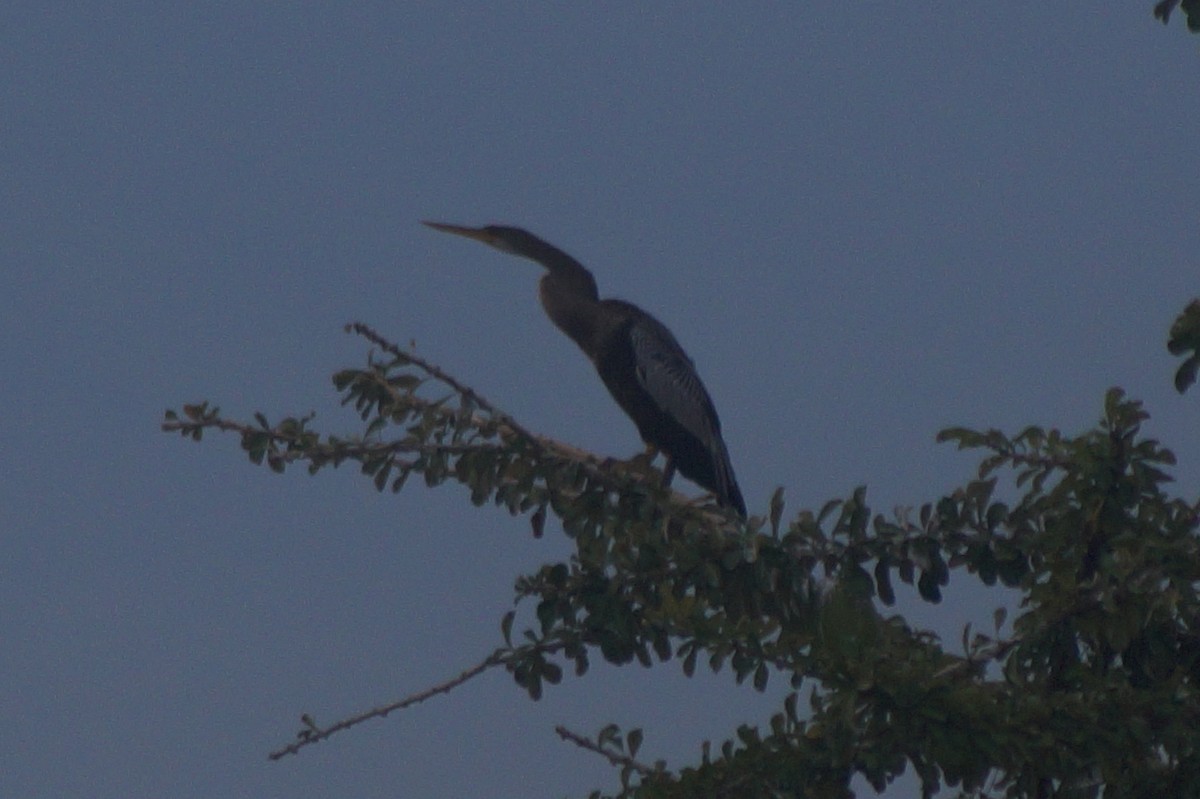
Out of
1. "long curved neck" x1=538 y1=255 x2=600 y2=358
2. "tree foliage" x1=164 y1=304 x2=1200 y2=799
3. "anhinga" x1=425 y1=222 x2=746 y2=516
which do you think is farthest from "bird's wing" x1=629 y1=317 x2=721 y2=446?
"tree foliage" x1=164 y1=304 x2=1200 y2=799

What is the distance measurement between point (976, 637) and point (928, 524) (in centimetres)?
50

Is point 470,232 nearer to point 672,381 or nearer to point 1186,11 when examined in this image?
point 672,381

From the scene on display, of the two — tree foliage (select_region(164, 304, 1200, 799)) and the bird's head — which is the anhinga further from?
tree foliage (select_region(164, 304, 1200, 799))

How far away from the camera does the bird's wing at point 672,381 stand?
8672 mm

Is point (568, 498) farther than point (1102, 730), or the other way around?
point (568, 498)

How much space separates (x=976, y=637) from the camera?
4230 mm

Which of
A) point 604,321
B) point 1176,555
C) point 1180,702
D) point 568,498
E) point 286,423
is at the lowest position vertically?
point 1180,702

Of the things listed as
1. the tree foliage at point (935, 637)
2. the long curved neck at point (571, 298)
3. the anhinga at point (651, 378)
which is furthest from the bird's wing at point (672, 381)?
the tree foliage at point (935, 637)

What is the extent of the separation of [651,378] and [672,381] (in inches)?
5.0

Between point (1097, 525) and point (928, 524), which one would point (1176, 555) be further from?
Answer: point (928, 524)

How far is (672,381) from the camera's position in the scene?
878 centimetres

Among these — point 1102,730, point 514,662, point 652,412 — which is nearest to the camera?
point 1102,730

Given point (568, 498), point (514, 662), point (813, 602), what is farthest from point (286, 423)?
point (813, 602)

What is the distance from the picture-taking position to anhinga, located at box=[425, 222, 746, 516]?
8.58 metres
